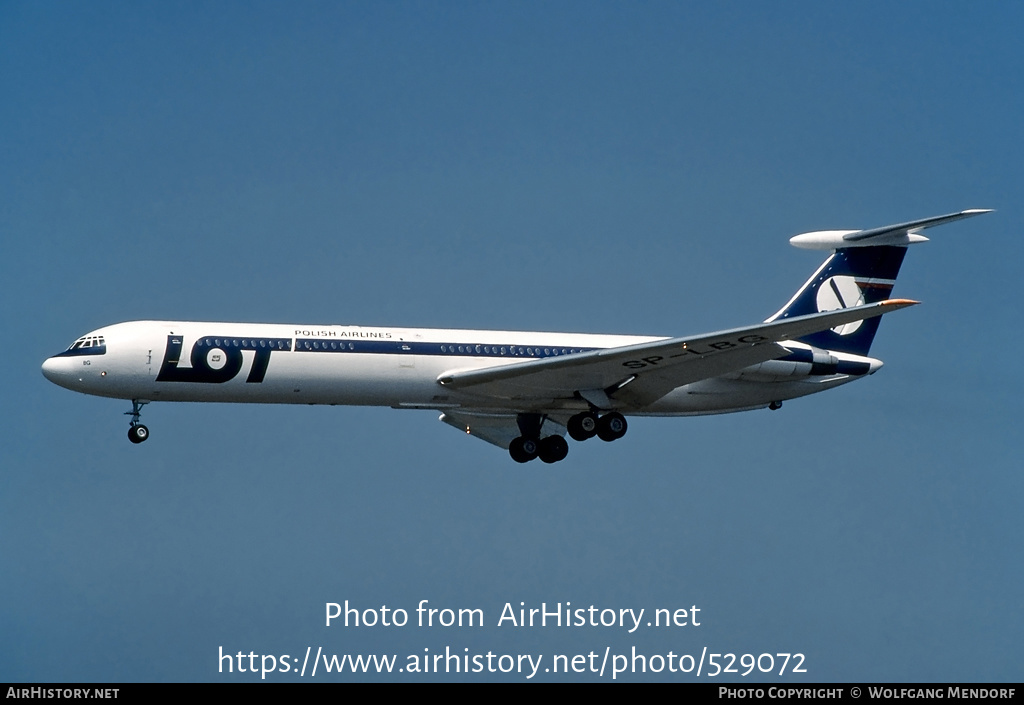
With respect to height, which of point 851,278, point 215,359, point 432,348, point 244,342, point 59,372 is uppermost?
point 851,278

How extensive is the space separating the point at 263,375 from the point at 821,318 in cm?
1476

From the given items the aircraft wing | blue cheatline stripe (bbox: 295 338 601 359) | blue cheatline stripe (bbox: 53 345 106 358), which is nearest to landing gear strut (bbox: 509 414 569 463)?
the aircraft wing

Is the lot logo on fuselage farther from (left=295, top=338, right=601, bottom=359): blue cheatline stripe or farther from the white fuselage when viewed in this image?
(left=295, top=338, right=601, bottom=359): blue cheatline stripe

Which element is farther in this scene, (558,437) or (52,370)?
(558,437)

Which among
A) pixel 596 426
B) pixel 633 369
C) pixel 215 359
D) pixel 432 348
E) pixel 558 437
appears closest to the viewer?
pixel 215 359

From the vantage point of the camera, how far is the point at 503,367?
40469 millimetres

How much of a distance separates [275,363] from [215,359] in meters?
1.59

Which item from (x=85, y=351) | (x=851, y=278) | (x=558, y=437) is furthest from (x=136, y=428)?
(x=851, y=278)

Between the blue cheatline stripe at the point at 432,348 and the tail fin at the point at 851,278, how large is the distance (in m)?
7.35

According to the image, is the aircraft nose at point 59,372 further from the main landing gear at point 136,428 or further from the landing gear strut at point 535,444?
the landing gear strut at point 535,444

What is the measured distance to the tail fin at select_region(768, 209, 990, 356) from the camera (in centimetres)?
4503

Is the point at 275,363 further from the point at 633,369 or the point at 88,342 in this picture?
the point at 633,369

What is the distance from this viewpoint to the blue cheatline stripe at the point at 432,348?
133 feet
